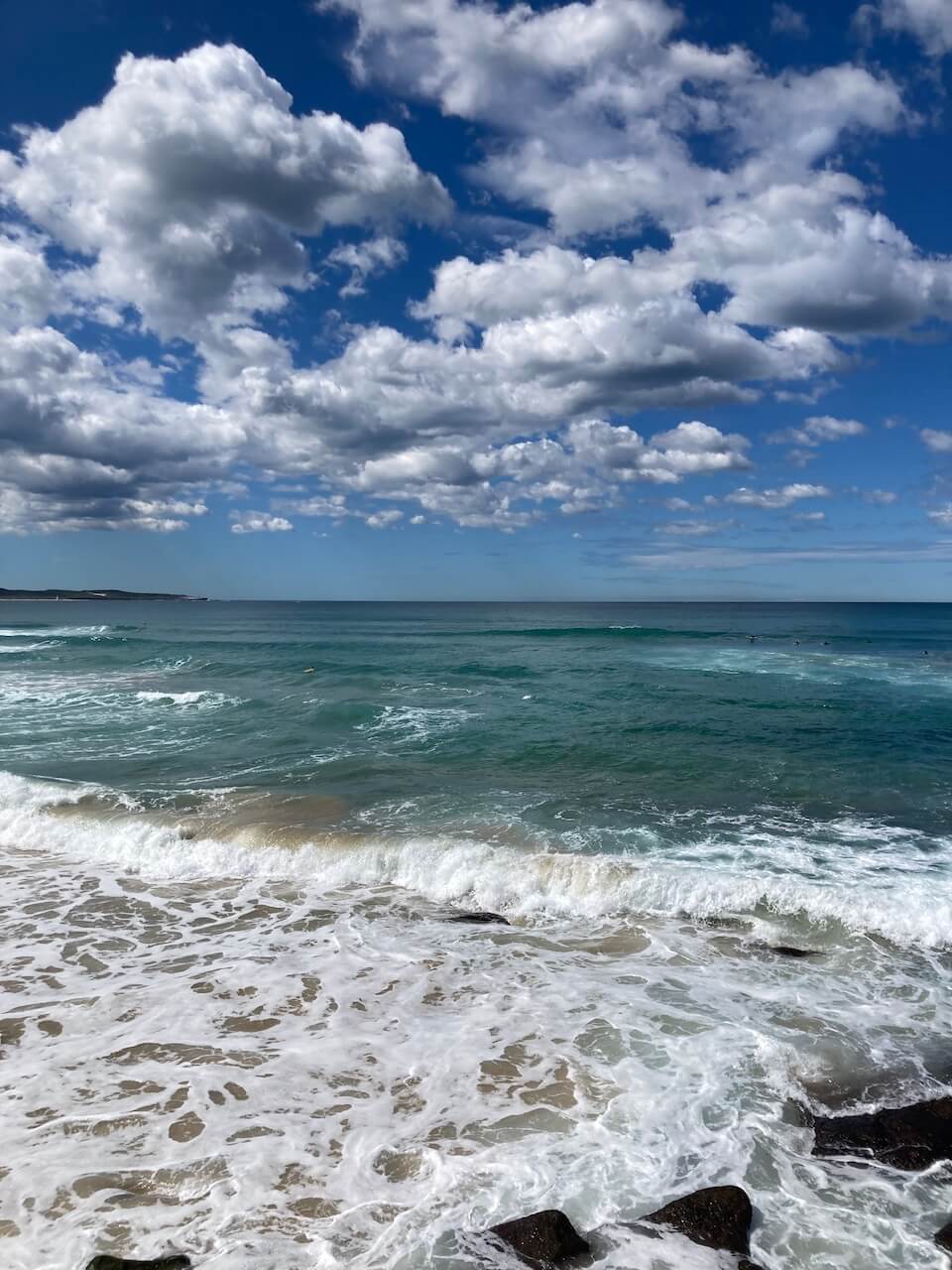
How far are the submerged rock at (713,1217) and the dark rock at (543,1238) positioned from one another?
660 mm

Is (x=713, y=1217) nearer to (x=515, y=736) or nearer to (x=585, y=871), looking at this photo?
(x=585, y=871)

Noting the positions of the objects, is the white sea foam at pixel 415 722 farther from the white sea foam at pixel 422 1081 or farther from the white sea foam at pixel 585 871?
the white sea foam at pixel 422 1081

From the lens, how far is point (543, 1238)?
185 inches

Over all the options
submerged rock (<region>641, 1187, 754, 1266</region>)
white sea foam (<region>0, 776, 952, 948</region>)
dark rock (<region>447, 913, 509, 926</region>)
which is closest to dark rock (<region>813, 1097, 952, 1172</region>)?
submerged rock (<region>641, 1187, 754, 1266</region>)

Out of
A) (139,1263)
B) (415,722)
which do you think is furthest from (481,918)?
(415,722)

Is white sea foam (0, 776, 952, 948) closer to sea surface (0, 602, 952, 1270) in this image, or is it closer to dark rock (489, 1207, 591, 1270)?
sea surface (0, 602, 952, 1270)

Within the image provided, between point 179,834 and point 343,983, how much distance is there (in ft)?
21.1

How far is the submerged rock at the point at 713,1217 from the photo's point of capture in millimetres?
4863

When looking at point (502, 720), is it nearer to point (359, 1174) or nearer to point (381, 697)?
point (381, 697)

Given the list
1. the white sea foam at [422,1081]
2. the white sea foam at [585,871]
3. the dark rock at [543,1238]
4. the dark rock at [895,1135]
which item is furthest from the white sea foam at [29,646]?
the dark rock at [895,1135]

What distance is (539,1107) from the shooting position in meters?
6.19

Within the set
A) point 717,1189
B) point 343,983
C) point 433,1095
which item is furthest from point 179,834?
point 717,1189

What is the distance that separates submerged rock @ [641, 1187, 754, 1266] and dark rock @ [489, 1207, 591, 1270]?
660 mm

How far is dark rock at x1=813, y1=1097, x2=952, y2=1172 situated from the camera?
561 cm
